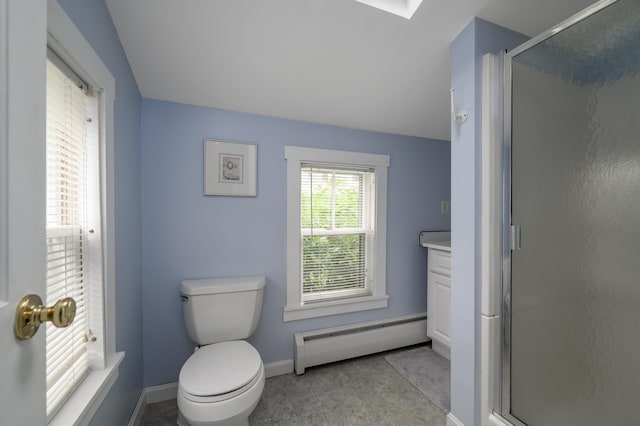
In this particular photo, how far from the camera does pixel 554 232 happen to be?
1.03m

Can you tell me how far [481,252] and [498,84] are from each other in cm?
77

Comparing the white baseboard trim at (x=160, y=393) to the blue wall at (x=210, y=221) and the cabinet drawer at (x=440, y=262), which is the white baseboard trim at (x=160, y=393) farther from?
the cabinet drawer at (x=440, y=262)

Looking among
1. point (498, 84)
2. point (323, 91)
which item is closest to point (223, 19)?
point (323, 91)

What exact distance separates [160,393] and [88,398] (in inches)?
38.8

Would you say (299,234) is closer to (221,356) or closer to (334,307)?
(334,307)

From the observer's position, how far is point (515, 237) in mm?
1147

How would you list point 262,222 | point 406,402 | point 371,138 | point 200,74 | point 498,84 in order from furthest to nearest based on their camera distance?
point 371,138 < point 262,222 < point 406,402 < point 200,74 < point 498,84

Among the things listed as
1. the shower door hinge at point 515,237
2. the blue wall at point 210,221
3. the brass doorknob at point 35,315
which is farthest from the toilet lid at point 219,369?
the shower door hinge at point 515,237

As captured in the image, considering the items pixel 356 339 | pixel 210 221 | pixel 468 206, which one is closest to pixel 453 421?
pixel 356 339

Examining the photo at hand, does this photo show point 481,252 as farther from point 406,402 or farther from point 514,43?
point 406,402

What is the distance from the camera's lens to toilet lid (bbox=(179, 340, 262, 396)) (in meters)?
1.18

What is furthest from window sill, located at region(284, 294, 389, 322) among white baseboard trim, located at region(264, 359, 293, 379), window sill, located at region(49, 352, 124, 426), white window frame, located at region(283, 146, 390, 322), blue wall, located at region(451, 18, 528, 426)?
window sill, located at region(49, 352, 124, 426)

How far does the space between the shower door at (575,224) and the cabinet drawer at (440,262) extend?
Result: 36.9 inches

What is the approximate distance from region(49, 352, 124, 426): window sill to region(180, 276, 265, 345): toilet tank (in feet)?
1.66
